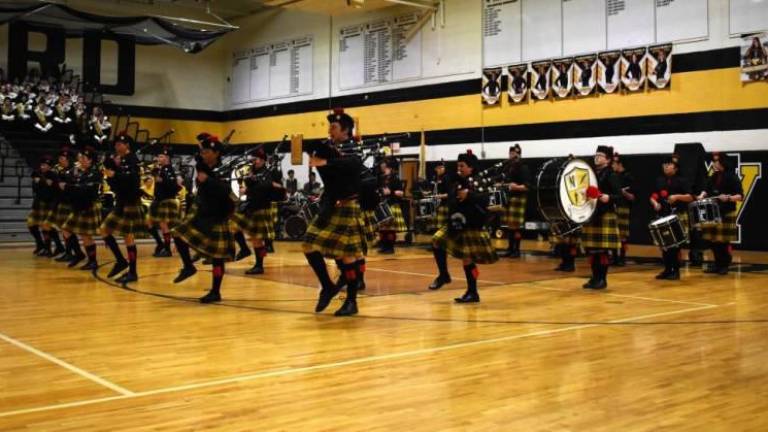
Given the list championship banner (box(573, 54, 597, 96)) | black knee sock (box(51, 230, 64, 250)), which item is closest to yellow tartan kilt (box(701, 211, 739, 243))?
championship banner (box(573, 54, 597, 96))

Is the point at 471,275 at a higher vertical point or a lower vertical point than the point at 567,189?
lower

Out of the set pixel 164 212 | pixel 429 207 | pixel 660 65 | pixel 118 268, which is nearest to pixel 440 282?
pixel 118 268

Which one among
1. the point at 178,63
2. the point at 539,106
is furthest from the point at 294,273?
the point at 178,63

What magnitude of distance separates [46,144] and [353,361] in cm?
1473

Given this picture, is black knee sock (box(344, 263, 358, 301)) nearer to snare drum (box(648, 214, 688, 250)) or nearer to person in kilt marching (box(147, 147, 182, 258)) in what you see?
snare drum (box(648, 214, 688, 250))

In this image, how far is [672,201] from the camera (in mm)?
8727

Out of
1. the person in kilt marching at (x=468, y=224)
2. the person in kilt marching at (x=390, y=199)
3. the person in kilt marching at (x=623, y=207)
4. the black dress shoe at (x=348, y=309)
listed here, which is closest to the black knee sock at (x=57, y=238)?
the person in kilt marching at (x=390, y=199)

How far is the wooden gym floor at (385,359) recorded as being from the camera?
3295mm

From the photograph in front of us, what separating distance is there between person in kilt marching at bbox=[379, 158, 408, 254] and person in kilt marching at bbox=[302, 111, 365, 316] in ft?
16.6

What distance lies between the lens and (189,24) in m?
18.5

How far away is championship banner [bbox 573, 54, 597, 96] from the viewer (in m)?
13.0

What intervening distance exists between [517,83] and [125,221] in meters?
8.38

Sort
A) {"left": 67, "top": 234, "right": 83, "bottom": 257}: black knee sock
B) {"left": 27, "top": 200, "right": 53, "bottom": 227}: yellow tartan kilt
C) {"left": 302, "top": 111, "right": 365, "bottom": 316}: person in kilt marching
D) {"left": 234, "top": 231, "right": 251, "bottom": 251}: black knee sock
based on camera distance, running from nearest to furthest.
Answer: {"left": 302, "top": 111, "right": 365, "bottom": 316}: person in kilt marching
{"left": 234, "top": 231, "right": 251, "bottom": 251}: black knee sock
{"left": 67, "top": 234, "right": 83, "bottom": 257}: black knee sock
{"left": 27, "top": 200, "right": 53, "bottom": 227}: yellow tartan kilt

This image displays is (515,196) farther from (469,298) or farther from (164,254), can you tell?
(164,254)
